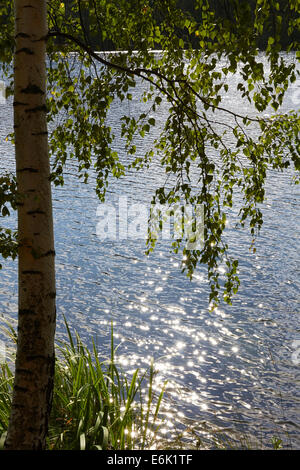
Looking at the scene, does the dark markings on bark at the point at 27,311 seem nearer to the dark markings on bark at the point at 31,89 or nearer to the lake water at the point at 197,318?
the dark markings on bark at the point at 31,89

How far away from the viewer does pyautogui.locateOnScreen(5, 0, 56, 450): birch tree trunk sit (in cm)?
396

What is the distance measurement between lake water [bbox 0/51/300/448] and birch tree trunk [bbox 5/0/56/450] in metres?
4.55

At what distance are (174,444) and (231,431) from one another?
1.37 metres

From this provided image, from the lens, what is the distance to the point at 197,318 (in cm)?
1224

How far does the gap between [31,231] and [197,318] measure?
8664mm

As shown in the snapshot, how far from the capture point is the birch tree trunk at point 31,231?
3.96 meters

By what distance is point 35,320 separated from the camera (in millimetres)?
3977

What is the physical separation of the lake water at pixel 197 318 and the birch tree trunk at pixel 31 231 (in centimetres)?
455

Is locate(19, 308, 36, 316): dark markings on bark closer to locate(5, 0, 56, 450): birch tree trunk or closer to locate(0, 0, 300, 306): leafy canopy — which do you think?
locate(5, 0, 56, 450): birch tree trunk

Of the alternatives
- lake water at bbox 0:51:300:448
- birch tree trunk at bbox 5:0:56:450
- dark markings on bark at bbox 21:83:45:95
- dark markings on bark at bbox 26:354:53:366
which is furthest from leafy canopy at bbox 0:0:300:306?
lake water at bbox 0:51:300:448

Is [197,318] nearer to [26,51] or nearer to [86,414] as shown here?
[86,414]

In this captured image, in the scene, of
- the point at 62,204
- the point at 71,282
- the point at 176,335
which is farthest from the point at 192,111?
the point at 62,204

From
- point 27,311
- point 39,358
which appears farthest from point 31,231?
point 39,358

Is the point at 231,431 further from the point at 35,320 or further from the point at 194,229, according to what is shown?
the point at 35,320
